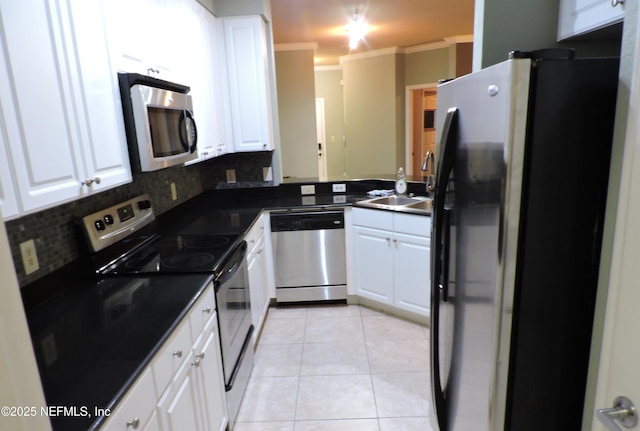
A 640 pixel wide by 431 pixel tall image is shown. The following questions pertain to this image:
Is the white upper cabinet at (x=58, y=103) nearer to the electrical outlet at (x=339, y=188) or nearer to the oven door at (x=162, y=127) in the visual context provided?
the oven door at (x=162, y=127)

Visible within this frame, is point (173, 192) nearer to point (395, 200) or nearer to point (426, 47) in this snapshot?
point (395, 200)

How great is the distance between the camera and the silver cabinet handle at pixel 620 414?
2.38ft

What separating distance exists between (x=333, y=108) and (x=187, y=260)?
6.23 meters

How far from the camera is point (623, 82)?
78cm

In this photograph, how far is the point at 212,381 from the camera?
1.74m

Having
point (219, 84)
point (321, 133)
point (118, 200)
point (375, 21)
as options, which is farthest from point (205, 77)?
point (321, 133)

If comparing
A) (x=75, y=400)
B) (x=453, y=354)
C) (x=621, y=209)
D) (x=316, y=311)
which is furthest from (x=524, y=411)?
(x=316, y=311)

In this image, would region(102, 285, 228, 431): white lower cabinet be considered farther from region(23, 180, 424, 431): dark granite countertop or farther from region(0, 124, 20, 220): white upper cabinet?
region(0, 124, 20, 220): white upper cabinet

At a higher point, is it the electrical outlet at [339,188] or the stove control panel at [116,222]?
the stove control panel at [116,222]

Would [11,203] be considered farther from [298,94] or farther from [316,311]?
[298,94]

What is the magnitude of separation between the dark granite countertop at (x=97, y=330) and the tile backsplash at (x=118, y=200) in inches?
3.5

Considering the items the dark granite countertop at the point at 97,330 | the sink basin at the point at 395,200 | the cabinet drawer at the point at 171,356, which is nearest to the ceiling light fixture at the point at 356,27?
the sink basin at the point at 395,200

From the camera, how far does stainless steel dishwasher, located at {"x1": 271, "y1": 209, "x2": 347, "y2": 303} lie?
10.6 feet

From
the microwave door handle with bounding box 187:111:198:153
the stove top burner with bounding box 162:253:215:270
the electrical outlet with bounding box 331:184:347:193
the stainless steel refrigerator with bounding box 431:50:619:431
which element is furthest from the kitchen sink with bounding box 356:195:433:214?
the stainless steel refrigerator with bounding box 431:50:619:431
